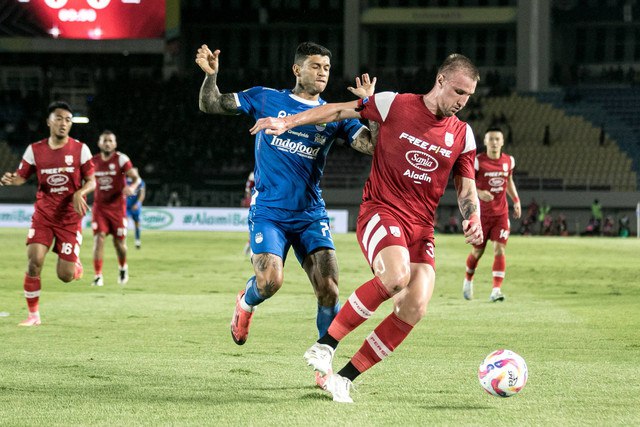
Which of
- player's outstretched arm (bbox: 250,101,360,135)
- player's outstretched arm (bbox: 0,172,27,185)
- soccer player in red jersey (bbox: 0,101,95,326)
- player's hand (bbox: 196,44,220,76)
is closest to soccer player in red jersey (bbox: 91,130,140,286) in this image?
soccer player in red jersey (bbox: 0,101,95,326)

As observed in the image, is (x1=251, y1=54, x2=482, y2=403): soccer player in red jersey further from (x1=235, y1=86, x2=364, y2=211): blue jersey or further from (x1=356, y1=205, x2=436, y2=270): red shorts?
(x1=235, y1=86, x2=364, y2=211): blue jersey

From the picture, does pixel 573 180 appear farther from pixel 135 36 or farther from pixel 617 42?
pixel 135 36

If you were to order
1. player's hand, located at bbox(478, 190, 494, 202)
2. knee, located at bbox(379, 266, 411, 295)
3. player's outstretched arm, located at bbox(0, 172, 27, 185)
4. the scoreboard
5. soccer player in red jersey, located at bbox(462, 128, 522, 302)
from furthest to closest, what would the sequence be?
1. the scoreboard
2. soccer player in red jersey, located at bbox(462, 128, 522, 302)
3. player's hand, located at bbox(478, 190, 494, 202)
4. player's outstretched arm, located at bbox(0, 172, 27, 185)
5. knee, located at bbox(379, 266, 411, 295)

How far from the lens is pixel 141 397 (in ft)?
21.7

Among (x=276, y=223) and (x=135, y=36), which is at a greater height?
(x=135, y=36)

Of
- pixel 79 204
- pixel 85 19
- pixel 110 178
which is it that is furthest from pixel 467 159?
pixel 85 19

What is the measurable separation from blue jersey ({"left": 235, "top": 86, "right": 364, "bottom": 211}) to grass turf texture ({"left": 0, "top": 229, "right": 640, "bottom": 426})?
1.36m

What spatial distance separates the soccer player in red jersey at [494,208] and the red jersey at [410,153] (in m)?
7.94

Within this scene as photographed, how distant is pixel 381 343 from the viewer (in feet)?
21.9

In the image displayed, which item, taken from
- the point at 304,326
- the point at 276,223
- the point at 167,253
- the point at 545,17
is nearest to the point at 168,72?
the point at 545,17

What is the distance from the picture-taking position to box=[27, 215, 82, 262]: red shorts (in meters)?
11.4

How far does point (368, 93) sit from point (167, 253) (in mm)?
18559

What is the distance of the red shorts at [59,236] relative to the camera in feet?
37.2

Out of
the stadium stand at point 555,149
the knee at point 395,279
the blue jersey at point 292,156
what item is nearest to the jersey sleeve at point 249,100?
the blue jersey at point 292,156
